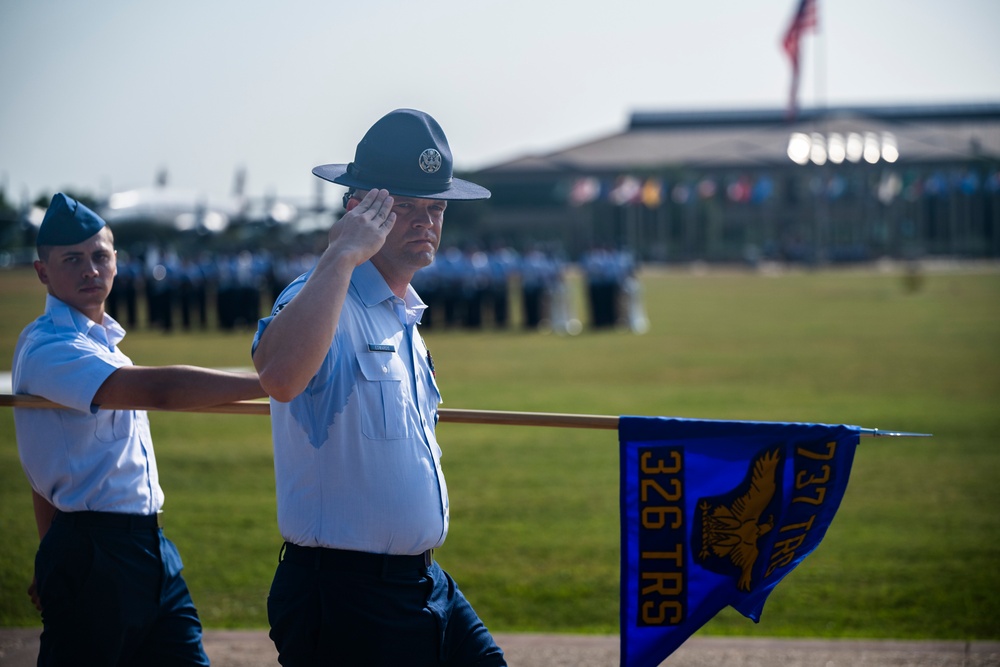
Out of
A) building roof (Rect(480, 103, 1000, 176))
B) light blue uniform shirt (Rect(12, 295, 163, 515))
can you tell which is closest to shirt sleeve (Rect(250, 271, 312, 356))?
light blue uniform shirt (Rect(12, 295, 163, 515))

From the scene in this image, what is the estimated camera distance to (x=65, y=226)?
3.63 m

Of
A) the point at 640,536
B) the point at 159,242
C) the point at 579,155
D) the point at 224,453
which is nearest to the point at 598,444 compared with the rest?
the point at 224,453

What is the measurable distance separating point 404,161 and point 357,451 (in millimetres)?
741

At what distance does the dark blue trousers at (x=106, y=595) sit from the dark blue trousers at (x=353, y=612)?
632mm

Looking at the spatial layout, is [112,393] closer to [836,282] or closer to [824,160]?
[836,282]

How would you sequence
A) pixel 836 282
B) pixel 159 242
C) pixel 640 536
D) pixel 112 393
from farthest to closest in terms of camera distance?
pixel 159 242 → pixel 836 282 → pixel 640 536 → pixel 112 393

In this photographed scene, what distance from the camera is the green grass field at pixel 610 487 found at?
6.64 meters

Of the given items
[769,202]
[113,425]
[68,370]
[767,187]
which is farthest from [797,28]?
[68,370]

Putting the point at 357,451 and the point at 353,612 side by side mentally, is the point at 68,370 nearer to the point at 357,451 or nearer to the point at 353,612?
the point at 357,451

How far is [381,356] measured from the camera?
2.99 metres

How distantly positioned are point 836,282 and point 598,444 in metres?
45.0

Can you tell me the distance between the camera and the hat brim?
3107 millimetres

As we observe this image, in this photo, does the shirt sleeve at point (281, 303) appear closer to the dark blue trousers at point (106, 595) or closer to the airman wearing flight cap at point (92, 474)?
the airman wearing flight cap at point (92, 474)

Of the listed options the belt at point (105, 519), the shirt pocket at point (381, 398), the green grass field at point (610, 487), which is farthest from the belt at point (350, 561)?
the green grass field at point (610, 487)
